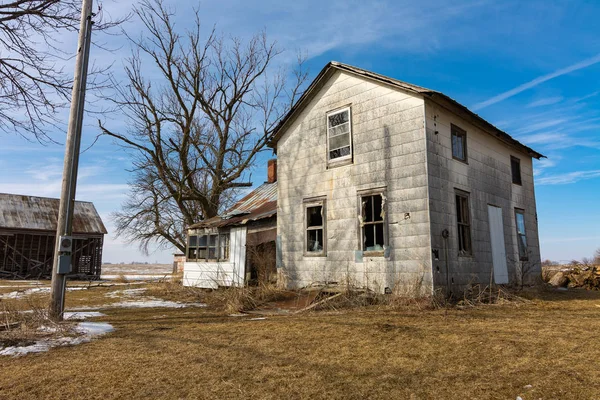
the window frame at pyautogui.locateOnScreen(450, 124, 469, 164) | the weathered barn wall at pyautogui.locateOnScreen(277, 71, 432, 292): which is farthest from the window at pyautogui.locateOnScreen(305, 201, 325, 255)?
the window frame at pyautogui.locateOnScreen(450, 124, 469, 164)

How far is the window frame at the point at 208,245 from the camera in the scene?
1688 cm

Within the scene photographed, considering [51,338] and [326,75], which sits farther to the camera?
[326,75]

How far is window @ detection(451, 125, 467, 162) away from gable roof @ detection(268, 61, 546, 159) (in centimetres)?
47

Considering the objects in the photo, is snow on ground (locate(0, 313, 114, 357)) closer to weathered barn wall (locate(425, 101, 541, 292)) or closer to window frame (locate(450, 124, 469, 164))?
weathered barn wall (locate(425, 101, 541, 292))

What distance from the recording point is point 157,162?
23.8m

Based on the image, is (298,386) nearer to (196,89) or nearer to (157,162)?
(157,162)

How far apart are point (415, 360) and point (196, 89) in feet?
76.0

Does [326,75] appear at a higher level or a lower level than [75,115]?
higher

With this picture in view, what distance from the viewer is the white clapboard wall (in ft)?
52.1

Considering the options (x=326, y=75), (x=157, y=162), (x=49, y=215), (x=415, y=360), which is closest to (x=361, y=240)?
(x=326, y=75)

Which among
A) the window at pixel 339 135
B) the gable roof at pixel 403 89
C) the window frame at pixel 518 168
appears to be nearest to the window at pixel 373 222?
the window at pixel 339 135

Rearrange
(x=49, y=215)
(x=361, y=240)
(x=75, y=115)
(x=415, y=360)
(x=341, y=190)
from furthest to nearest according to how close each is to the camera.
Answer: (x=49, y=215) → (x=341, y=190) → (x=361, y=240) → (x=75, y=115) → (x=415, y=360)

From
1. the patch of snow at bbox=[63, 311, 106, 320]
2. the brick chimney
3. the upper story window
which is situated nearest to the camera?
the patch of snow at bbox=[63, 311, 106, 320]

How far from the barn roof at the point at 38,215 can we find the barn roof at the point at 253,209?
21524 mm
